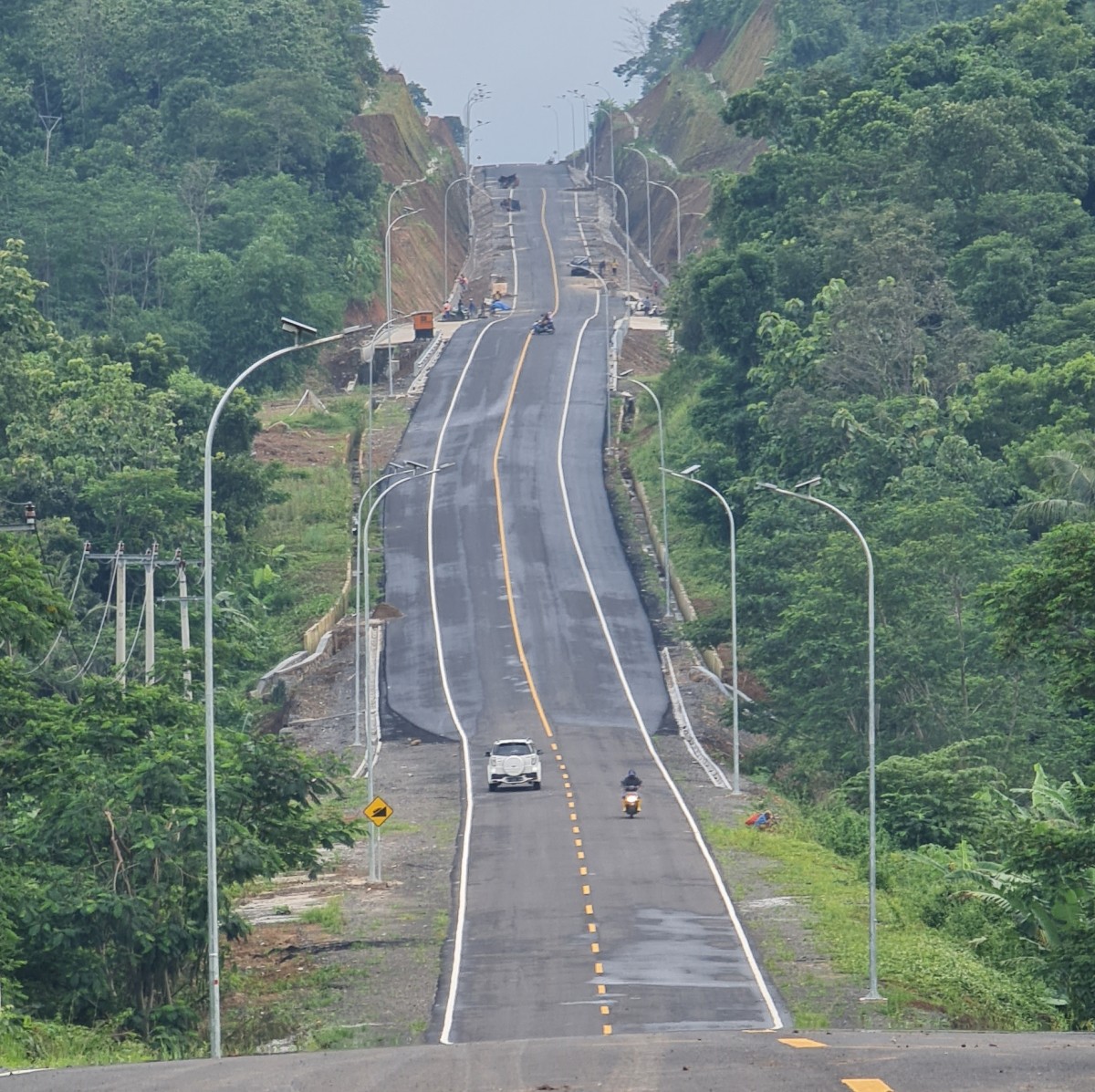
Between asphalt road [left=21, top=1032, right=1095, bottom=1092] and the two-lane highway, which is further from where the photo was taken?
the two-lane highway

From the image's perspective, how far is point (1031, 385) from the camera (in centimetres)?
8294

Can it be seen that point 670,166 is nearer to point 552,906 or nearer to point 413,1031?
A: point 552,906

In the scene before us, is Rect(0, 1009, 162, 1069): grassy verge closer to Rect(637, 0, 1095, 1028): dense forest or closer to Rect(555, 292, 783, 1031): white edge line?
Rect(555, 292, 783, 1031): white edge line

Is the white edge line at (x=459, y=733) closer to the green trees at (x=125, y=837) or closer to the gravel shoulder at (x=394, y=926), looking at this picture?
the gravel shoulder at (x=394, y=926)

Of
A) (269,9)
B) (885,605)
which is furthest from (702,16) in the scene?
(885,605)

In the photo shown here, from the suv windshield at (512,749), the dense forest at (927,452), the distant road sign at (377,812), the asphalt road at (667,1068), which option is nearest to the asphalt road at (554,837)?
the asphalt road at (667,1068)

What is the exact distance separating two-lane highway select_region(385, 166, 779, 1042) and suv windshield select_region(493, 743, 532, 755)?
126 cm

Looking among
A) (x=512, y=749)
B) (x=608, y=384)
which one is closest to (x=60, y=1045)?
(x=512, y=749)

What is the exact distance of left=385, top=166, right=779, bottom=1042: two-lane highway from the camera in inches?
1511

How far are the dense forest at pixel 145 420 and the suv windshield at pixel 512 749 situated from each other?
5.91m

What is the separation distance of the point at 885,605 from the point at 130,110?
8180 cm

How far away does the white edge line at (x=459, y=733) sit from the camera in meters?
38.7

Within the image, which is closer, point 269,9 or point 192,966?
point 192,966

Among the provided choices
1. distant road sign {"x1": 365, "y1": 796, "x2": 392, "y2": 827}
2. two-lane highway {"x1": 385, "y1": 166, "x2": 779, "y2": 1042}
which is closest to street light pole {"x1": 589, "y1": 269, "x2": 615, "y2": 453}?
two-lane highway {"x1": 385, "y1": 166, "x2": 779, "y2": 1042}
